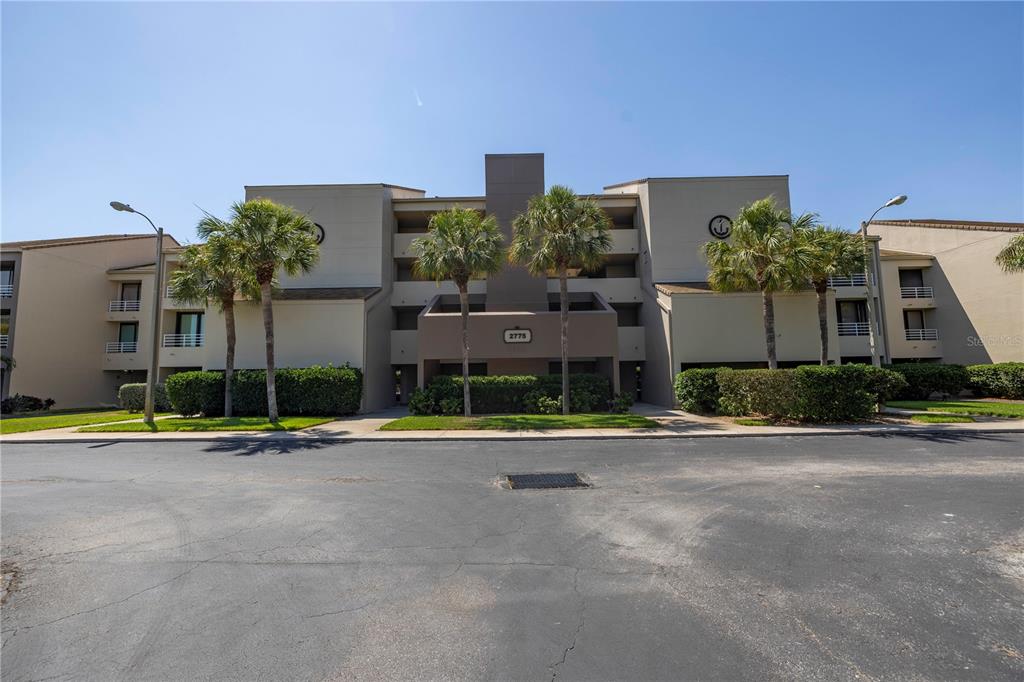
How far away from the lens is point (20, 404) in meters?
25.0

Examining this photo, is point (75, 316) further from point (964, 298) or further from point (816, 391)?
point (964, 298)

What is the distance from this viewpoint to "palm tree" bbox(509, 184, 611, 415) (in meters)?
18.8

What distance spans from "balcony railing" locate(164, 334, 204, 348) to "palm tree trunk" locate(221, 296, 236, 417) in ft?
24.5

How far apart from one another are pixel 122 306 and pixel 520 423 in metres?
30.0

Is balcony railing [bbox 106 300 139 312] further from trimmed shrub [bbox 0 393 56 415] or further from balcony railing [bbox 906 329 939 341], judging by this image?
balcony railing [bbox 906 329 939 341]

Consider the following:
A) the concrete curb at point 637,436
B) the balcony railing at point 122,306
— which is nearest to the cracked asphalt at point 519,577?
the concrete curb at point 637,436

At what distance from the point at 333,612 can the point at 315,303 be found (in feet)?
71.0

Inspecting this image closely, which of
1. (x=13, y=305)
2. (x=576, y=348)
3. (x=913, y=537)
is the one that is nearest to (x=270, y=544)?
(x=913, y=537)

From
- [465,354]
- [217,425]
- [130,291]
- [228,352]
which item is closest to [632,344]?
[465,354]

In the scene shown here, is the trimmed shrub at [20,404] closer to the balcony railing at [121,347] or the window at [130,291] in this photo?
the balcony railing at [121,347]

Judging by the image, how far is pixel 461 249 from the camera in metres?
18.7

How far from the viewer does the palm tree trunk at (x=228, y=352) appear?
20797 millimetres

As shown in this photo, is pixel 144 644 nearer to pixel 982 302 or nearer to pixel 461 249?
pixel 461 249

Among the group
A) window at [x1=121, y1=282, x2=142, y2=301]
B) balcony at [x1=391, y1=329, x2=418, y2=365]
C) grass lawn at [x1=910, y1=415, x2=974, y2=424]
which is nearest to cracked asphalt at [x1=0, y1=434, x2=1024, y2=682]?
grass lawn at [x1=910, y1=415, x2=974, y2=424]
